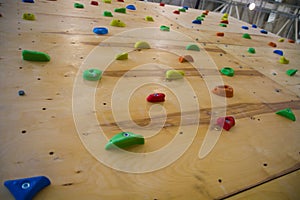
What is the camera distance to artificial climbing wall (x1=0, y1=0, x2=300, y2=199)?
432 millimetres

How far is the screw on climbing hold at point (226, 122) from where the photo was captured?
24.4 inches

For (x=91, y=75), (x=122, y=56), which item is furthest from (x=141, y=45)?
(x=91, y=75)

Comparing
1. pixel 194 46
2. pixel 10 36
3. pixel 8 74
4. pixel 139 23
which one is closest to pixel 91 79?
pixel 8 74

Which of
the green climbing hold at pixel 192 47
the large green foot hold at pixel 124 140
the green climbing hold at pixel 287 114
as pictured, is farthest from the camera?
the green climbing hold at pixel 192 47

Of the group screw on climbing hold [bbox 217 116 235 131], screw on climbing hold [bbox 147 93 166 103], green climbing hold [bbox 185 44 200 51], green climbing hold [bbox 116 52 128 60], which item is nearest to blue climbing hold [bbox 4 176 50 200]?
screw on climbing hold [bbox 147 93 166 103]

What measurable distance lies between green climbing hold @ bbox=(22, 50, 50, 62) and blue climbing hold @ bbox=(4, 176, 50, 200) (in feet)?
1.69

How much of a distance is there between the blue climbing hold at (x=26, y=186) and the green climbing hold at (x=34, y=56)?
1.69 feet

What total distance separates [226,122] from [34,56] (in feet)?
2.38

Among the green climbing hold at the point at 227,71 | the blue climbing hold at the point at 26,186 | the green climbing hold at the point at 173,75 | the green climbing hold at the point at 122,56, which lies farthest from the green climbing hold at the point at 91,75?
the green climbing hold at the point at 227,71

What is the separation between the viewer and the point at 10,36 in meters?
0.89

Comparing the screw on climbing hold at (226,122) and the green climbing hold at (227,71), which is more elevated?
the green climbing hold at (227,71)

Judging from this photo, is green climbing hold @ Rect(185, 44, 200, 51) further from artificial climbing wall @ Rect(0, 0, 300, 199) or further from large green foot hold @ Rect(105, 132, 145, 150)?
large green foot hold @ Rect(105, 132, 145, 150)

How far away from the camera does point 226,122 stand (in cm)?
62

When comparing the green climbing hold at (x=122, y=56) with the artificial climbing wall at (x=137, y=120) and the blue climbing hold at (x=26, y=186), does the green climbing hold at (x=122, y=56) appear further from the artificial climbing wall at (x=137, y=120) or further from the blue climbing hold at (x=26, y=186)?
the blue climbing hold at (x=26, y=186)
